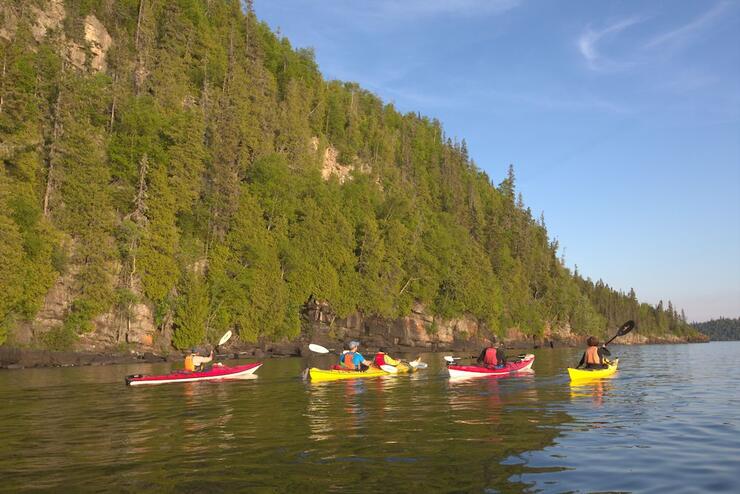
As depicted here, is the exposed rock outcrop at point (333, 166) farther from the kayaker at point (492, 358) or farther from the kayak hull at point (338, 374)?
the kayaker at point (492, 358)

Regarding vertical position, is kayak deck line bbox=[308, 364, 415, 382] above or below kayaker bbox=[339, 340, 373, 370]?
below

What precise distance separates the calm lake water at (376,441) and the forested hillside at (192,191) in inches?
1162

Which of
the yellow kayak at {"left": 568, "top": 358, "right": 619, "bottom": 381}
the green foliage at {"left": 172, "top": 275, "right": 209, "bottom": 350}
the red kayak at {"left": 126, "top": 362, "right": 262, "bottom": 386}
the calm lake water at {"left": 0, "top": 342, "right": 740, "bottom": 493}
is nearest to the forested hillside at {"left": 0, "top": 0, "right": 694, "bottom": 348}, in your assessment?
the green foliage at {"left": 172, "top": 275, "right": 209, "bottom": 350}

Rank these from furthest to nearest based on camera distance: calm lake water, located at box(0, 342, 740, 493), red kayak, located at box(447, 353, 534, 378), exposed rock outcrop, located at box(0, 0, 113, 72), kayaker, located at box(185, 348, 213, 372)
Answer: exposed rock outcrop, located at box(0, 0, 113, 72)
kayaker, located at box(185, 348, 213, 372)
red kayak, located at box(447, 353, 534, 378)
calm lake water, located at box(0, 342, 740, 493)

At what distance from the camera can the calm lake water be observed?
835 centimetres

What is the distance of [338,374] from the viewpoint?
1080 inches

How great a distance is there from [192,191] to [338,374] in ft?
124

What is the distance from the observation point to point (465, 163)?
525ft

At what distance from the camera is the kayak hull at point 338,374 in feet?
87.6

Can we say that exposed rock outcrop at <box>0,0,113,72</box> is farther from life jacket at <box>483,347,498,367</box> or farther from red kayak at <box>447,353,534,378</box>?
life jacket at <box>483,347,498,367</box>

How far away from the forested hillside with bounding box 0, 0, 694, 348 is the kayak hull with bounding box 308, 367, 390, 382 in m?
25.8

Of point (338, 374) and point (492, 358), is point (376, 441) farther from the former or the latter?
point (492, 358)

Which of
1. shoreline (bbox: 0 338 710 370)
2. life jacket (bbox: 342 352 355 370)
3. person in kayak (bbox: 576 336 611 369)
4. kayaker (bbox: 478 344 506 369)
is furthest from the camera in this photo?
shoreline (bbox: 0 338 710 370)

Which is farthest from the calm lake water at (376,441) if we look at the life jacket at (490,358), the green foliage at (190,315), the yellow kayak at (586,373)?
the green foliage at (190,315)
